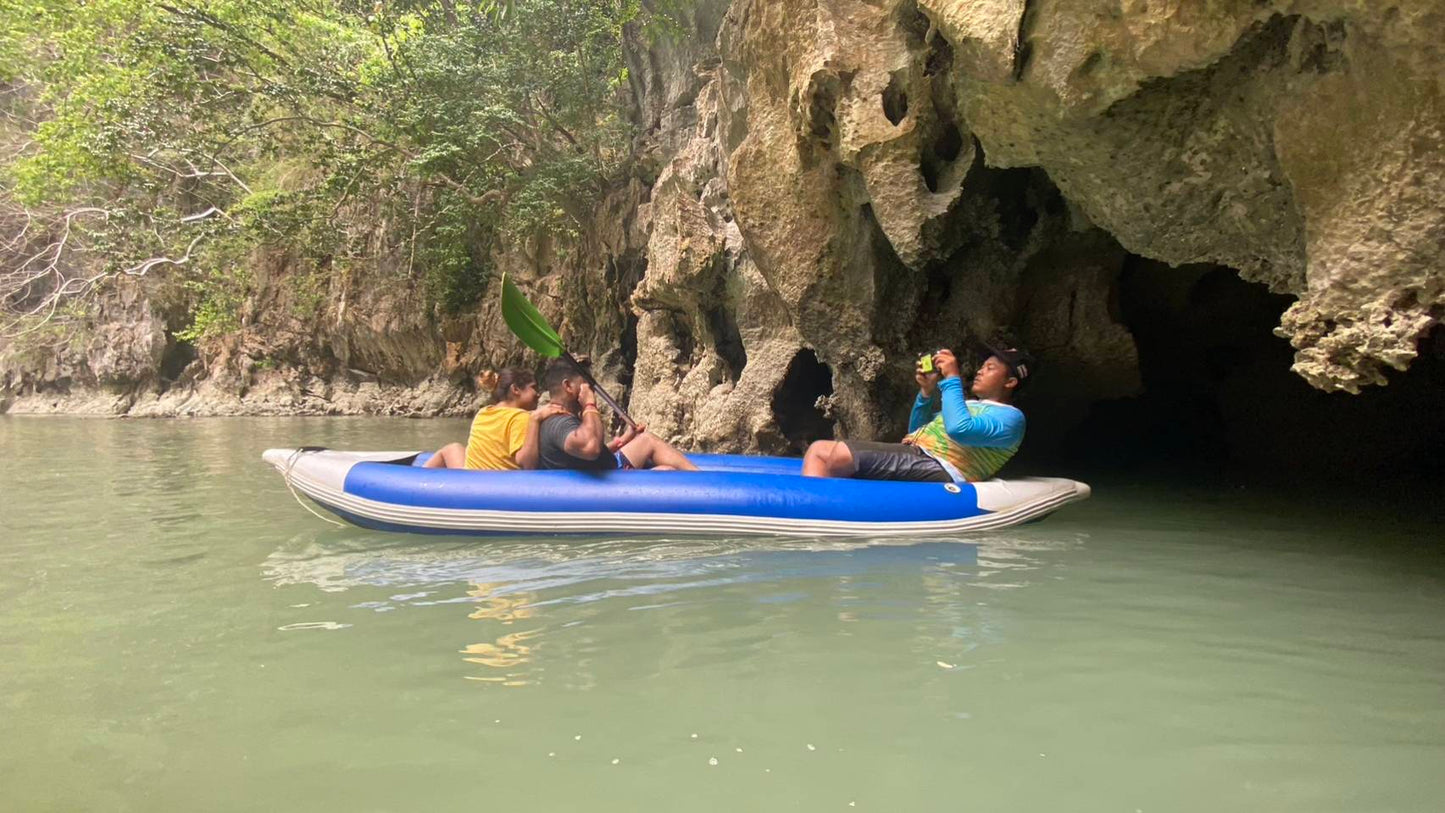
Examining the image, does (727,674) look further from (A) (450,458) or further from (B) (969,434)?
(A) (450,458)

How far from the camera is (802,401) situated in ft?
26.9

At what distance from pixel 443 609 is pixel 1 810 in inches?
52.5

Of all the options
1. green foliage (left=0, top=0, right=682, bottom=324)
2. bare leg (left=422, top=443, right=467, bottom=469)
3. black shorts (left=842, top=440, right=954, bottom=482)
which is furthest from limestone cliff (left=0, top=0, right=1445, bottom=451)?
bare leg (left=422, top=443, right=467, bottom=469)

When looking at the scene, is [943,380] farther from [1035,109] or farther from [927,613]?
[927,613]

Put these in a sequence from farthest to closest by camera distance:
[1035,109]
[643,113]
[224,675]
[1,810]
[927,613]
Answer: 1. [643,113]
2. [1035,109]
3. [927,613]
4. [224,675]
5. [1,810]

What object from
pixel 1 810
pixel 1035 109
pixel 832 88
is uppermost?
pixel 832 88

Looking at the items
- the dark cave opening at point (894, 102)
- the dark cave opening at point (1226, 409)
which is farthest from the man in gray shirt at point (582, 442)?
the dark cave opening at point (1226, 409)

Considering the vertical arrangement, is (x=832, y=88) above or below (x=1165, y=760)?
above

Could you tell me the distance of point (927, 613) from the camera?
274 cm

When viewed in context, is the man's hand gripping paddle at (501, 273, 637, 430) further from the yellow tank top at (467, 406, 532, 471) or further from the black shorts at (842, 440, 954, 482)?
the black shorts at (842, 440, 954, 482)

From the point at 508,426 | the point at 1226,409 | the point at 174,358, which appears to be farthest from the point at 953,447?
the point at 174,358

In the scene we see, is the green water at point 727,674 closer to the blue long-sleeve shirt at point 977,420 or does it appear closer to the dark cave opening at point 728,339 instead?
the blue long-sleeve shirt at point 977,420

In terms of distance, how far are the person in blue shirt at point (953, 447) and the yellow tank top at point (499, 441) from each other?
1.63 meters

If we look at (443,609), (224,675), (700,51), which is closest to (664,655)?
(443,609)
